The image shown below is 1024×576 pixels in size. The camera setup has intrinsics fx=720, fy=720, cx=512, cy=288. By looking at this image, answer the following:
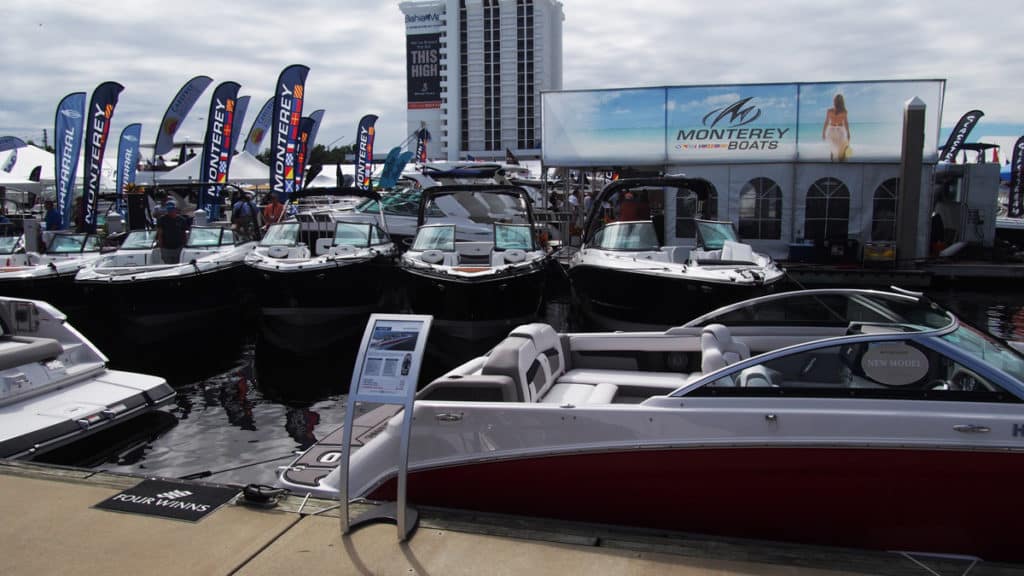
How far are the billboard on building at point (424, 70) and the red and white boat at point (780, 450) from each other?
116 meters

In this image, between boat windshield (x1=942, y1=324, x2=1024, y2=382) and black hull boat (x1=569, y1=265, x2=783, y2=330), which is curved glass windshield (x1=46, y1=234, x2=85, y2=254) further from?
boat windshield (x1=942, y1=324, x2=1024, y2=382)

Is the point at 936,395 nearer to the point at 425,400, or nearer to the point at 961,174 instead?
the point at 425,400

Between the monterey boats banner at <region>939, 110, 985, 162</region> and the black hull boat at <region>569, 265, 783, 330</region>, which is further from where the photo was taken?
the monterey boats banner at <region>939, 110, 985, 162</region>

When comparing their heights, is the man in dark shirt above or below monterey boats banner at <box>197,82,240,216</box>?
below

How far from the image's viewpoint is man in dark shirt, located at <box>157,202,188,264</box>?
13.8 meters

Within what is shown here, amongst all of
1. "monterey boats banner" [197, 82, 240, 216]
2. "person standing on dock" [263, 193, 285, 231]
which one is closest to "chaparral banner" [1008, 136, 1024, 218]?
"person standing on dock" [263, 193, 285, 231]

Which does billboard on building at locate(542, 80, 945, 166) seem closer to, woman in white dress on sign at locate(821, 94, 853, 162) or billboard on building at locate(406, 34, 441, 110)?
woman in white dress on sign at locate(821, 94, 853, 162)

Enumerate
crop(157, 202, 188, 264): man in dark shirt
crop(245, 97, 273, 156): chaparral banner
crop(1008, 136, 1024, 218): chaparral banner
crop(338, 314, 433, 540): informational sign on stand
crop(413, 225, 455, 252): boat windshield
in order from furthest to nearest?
crop(245, 97, 273, 156): chaparral banner, crop(1008, 136, 1024, 218): chaparral banner, crop(157, 202, 188, 264): man in dark shirt, crop(413, 225, 455, 252): boat windshield, crop(338, 314, 433, 540): informational sign on stand

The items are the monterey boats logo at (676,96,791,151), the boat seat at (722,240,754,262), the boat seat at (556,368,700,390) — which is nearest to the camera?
the boat seat at (556,368,700,390)

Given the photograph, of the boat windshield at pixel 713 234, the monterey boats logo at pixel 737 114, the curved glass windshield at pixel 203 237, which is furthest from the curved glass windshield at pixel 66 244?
the monterey boats logo at pixel 737 114

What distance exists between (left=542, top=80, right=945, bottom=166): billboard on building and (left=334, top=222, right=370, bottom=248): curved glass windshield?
19.6 ft

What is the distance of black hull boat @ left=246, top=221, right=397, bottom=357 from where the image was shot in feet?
39.4

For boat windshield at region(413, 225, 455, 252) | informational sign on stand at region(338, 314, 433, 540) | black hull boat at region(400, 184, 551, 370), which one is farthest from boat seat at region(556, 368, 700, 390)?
boat windshield at region(413, 225, 455, 252)

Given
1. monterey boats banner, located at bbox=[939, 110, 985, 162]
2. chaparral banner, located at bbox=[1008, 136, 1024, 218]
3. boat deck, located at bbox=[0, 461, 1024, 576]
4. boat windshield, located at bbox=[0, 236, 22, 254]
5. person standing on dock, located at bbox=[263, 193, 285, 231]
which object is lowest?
boat deck, located at bbox=[0, 461, 1024, 576]
